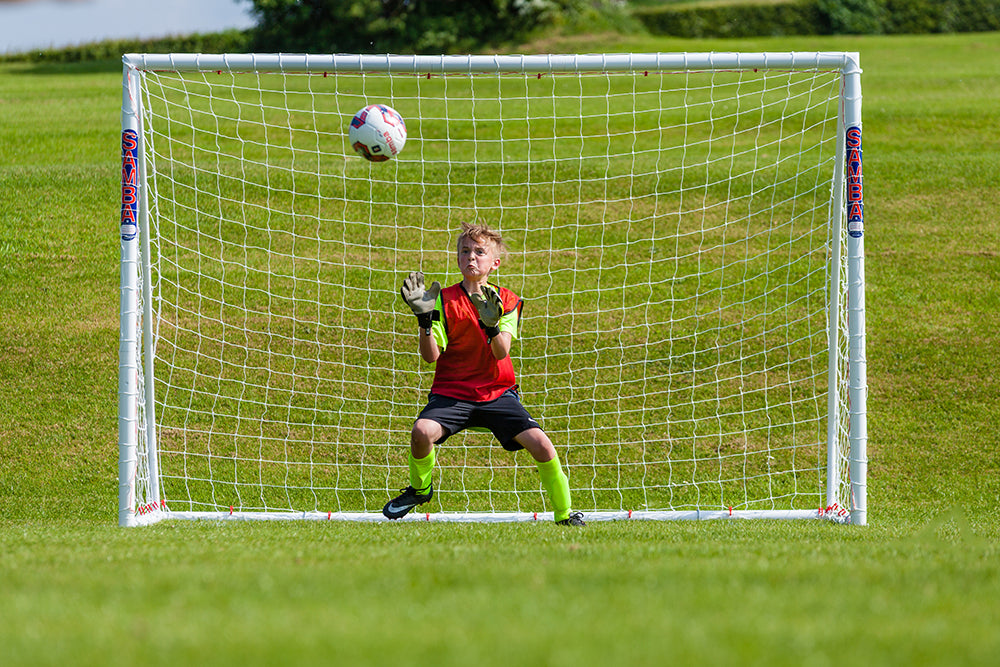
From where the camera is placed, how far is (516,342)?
32.0 ft

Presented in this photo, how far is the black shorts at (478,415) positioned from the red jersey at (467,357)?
0.05 metres

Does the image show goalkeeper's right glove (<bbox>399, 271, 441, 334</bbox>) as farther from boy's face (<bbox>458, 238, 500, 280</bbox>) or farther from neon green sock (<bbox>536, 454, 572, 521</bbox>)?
neon green sock (<bbox>536, 454, 572, 521</bbox>)

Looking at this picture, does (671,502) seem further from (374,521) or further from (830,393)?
(374,521)

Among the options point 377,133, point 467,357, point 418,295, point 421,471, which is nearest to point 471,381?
point 467,357

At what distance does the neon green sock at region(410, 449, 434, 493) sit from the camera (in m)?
6.36

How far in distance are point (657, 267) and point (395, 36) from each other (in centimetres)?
1702

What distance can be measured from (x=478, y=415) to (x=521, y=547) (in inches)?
60.3

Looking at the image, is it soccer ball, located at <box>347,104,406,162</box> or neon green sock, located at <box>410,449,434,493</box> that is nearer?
neon green sock, located at <box>410,449,434,493</box>

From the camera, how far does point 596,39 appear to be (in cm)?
2591

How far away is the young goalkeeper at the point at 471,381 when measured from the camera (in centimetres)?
619

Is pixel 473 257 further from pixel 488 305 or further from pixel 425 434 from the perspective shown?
pixel 425 434

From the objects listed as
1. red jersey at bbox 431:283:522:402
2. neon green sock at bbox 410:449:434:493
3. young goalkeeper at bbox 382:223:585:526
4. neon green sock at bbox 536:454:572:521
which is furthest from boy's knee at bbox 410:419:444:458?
neon green sock at bbox 536:454:572:521

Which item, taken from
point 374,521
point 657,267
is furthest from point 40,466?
point 657,267

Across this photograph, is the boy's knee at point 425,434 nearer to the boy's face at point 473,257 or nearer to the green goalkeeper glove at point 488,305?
the green goalkeeper glove at point 488,305
